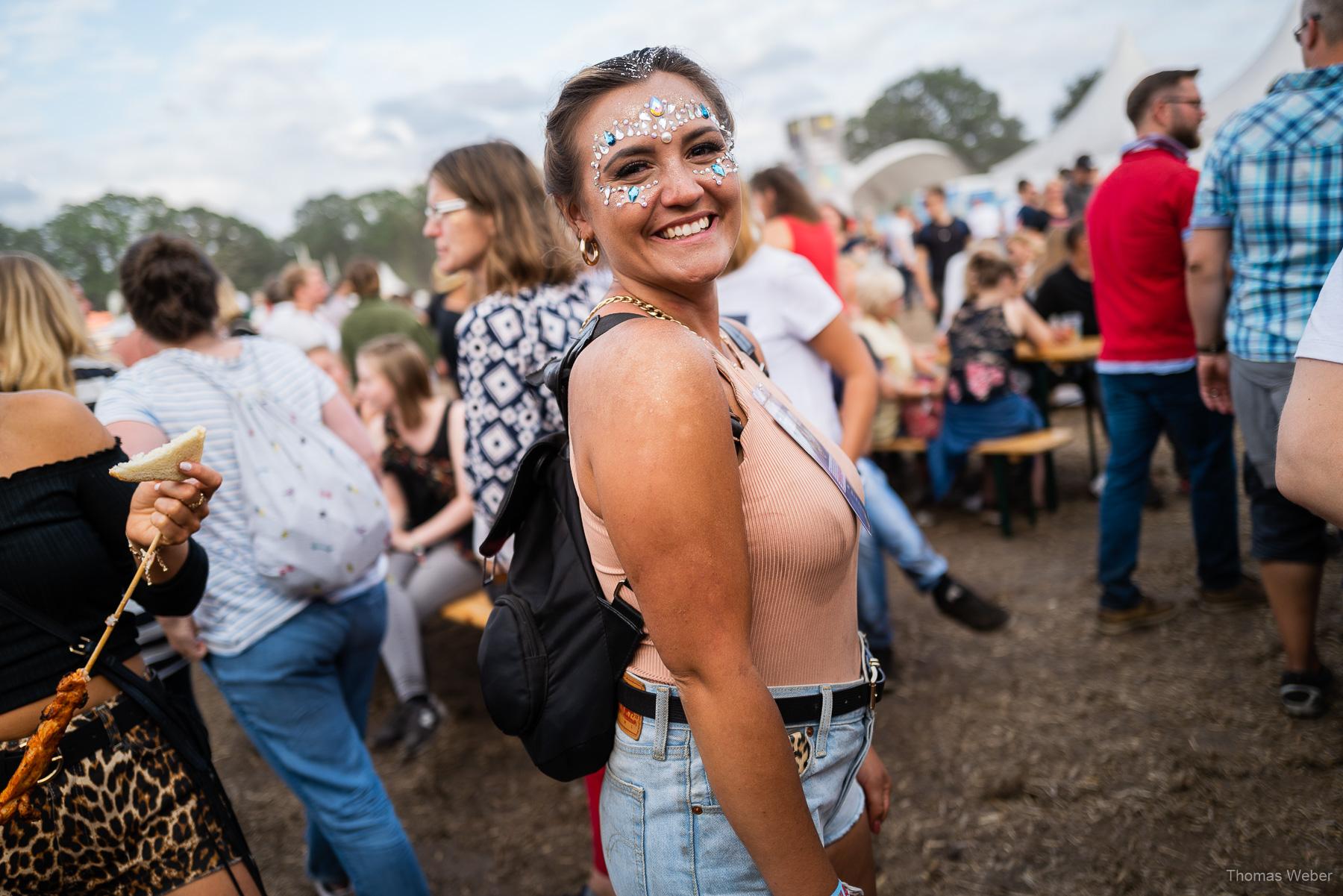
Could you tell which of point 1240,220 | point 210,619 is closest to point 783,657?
point 210,619

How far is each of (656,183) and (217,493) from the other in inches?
70.8

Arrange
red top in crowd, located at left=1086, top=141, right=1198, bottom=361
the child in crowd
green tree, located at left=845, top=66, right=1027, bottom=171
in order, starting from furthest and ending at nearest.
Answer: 1. green tree, located at left=845, top=66, right=1027, bottom=171
2. the child in crowd
3. red top in crowd, located at left=1086, top=141, right=1198, bottom=361

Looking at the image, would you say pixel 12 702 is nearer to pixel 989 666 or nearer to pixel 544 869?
pixel 544 869

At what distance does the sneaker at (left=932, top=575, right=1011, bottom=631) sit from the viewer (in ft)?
13.7

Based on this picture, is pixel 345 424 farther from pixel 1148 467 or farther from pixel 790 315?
pixel 1148 467

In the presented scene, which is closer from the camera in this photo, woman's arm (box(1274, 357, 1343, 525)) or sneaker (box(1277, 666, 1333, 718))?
woman's arm (box(1274, 357, 1343, 525))

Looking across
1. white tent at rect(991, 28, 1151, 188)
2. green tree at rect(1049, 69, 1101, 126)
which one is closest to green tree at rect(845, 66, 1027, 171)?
green tree at rect(1049, 69, 1101, 126)

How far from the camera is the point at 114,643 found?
6.11 ft

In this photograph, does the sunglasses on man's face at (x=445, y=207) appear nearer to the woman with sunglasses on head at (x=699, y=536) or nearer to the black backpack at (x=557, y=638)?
the woman with sunglasses on head at (x=699, y=536)

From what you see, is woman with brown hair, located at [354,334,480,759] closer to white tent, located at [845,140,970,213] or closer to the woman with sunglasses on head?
the woman with sunglasses on head

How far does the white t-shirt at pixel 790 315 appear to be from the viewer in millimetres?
2992

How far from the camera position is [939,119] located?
101 meters

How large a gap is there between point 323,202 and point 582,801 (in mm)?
87209

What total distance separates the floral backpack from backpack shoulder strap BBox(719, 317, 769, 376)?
1.36 meters
